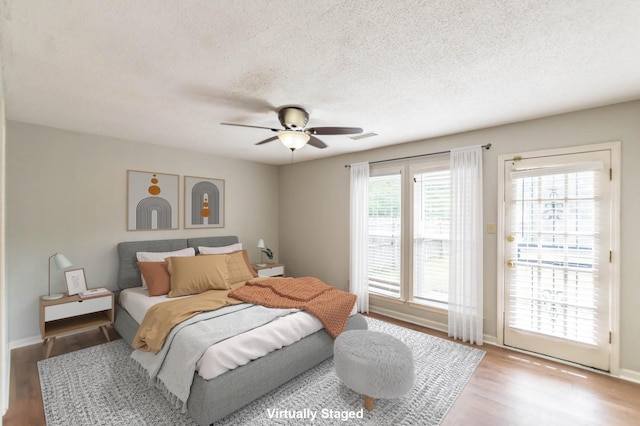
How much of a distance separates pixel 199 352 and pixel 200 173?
319cm

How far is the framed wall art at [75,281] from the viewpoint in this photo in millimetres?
3268

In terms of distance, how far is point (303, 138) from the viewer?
8.46 ft

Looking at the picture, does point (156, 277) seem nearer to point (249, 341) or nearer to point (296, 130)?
point (249, 341)

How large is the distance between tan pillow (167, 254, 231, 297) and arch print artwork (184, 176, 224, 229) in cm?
108

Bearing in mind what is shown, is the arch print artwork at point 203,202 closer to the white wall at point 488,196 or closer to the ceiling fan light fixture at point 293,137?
the white wall at point 488,196

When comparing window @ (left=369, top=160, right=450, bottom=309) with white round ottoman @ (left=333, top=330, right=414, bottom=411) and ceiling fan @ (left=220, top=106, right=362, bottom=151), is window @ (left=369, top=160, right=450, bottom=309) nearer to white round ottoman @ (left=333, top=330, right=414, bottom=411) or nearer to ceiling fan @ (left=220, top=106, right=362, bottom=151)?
ceiling fan @ (left=220, top=106, right=362, bottom=151)

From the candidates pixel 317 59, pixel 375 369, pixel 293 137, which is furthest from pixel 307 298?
pixel 317 59

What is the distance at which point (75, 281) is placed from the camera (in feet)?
10.9

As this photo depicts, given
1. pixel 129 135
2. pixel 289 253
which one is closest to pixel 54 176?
pixel 129 135

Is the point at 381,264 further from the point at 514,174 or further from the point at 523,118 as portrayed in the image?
the point at 523,118

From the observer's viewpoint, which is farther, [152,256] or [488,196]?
[152,256]

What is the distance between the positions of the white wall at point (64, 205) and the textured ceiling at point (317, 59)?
1.62 ft

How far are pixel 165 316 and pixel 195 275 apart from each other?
858 mm

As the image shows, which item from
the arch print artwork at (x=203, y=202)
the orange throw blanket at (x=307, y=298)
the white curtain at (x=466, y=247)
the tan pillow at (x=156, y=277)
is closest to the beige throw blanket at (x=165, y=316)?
the orange throw blanket at (x=307, y=298)
